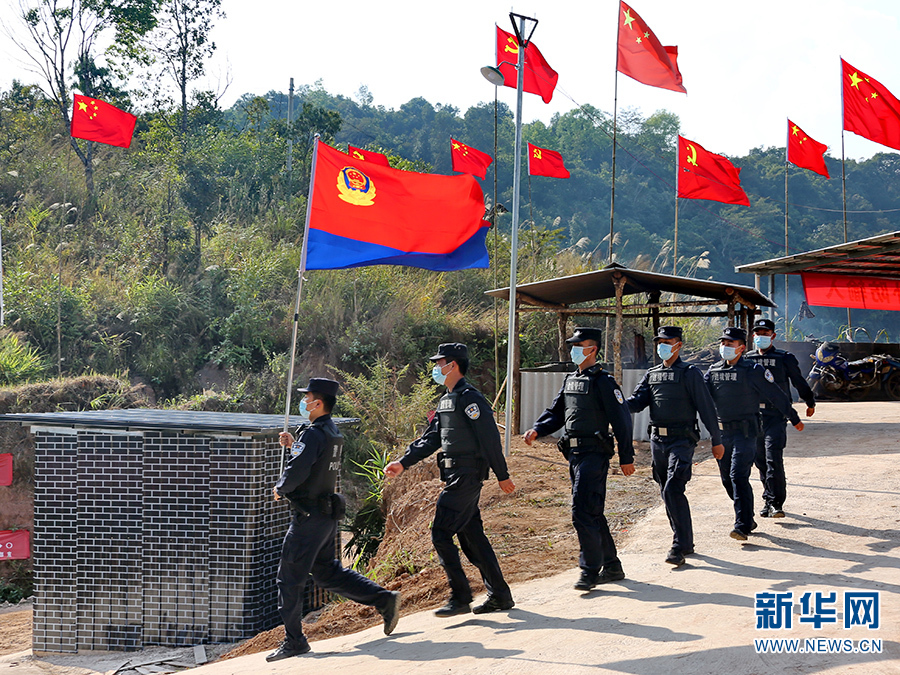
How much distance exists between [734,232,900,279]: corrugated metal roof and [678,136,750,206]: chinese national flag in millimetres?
2338

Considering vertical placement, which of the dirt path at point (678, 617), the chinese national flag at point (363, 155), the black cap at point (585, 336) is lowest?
the dirt path at point (678, 617)

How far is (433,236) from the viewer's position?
26.5 ft

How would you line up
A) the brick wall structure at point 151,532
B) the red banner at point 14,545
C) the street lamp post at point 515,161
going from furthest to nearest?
the red banner at point 14,545 → the street lamp post at point 515,161 → the brick wall structure at point 151,532

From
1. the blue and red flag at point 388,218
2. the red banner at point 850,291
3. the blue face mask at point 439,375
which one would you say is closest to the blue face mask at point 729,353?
the blue and red flag at point 388,218

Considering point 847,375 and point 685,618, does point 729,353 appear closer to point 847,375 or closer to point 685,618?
point 685,618

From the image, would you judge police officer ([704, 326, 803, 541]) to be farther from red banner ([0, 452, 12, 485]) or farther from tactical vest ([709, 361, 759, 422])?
red banner ([0, 452, 12, 485])

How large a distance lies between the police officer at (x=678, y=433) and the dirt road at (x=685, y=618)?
378mm

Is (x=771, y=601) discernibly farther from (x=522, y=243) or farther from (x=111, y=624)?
(x=522, y=243)

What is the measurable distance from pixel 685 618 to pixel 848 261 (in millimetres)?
14119

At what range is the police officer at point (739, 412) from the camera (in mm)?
7129

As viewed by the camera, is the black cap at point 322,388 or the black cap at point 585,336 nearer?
the black cap at point 322,388

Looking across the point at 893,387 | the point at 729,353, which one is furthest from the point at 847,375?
the point at 729,353

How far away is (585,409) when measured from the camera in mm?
6027

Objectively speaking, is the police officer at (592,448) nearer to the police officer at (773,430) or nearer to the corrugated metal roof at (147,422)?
the police officer at (773,430)
